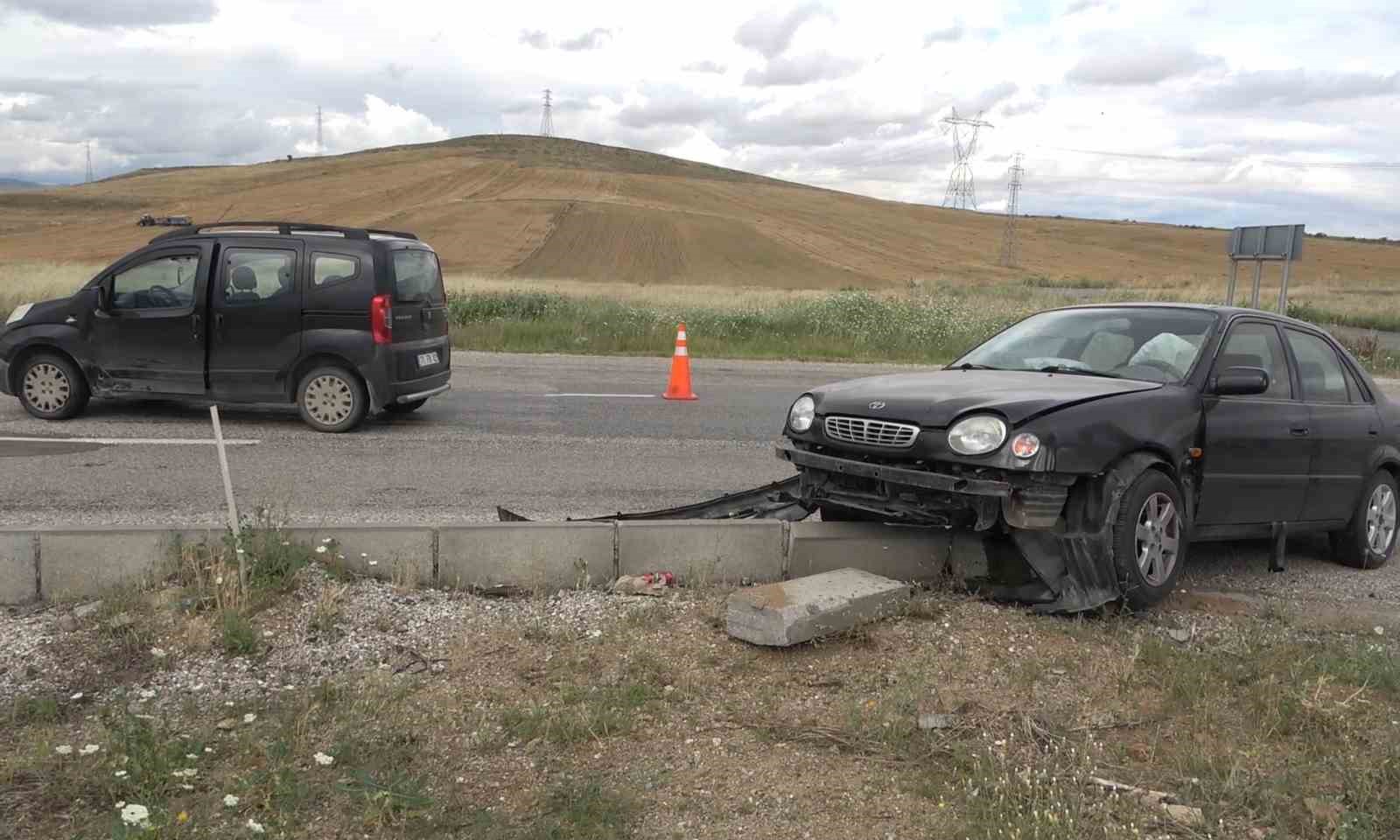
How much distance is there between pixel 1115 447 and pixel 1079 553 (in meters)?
0.55

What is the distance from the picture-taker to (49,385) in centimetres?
1030

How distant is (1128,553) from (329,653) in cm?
353

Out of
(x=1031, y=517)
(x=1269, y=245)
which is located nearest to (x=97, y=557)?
(x=1031, y=517)

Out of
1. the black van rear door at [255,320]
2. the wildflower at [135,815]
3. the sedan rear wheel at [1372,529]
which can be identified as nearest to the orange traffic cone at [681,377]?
the black van rear door at [255,320]

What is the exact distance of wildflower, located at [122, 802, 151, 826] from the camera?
117 inches

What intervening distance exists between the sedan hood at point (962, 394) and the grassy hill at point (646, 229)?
34.3m

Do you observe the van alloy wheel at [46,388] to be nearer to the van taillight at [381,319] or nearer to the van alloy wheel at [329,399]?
the van alloy wheel at [329,399]

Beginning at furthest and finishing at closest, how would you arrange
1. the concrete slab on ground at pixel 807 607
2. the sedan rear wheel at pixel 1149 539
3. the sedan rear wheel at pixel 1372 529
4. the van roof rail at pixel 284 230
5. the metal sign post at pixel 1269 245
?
the metal sign post at pixel 1269 245 → the van roof rail at pixel 284 230 → the sedan rear wheel at pixel 1372 529 → the sedan rear wheel at pixel 1149 539 → the concrete slab on ground at pixel 807 607

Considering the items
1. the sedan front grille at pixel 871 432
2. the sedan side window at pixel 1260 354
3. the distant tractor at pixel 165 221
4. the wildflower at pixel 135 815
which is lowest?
the wildflower at pixel 135 815

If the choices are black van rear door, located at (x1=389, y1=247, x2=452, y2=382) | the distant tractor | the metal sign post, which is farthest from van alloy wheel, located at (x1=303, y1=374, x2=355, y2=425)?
the metal sign post

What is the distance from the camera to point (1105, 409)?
17.2ft

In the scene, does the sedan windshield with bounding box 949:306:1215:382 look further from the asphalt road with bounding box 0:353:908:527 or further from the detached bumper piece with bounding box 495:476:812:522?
the asphalt road with bounding box 0:353:908:527

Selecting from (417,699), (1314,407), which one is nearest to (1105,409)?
(1314,407)

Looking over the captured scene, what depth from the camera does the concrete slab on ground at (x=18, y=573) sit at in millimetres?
4961
